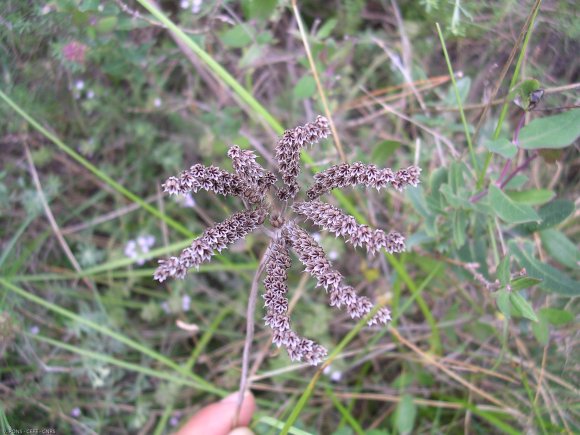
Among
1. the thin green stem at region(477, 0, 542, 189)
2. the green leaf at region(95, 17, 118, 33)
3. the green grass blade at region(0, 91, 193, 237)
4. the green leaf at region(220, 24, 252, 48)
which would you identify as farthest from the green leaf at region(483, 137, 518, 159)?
the green leaf at region(95, 17, 118, 33)

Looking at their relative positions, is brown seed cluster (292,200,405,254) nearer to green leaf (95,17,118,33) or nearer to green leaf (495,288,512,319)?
green leaf (495,288,512,319)

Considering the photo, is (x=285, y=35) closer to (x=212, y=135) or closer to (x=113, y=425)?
(x=212, y=135)

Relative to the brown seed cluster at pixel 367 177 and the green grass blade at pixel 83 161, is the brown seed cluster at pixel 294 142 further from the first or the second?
the green grass blade at pixel 83 161

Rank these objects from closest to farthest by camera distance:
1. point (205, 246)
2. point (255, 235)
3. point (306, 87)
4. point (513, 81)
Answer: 1. point (205, 246)
2. point (513, 81)
3. point (306, 87)
4. point (255, 235)

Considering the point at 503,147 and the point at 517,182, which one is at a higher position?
the point at 503,147

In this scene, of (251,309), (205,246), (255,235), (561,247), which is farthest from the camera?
(255,235)

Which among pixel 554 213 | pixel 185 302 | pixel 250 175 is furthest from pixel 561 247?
pixel 185 302

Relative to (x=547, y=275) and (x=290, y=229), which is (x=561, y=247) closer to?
(x=547, y=275)

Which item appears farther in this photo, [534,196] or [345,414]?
[345,414]
